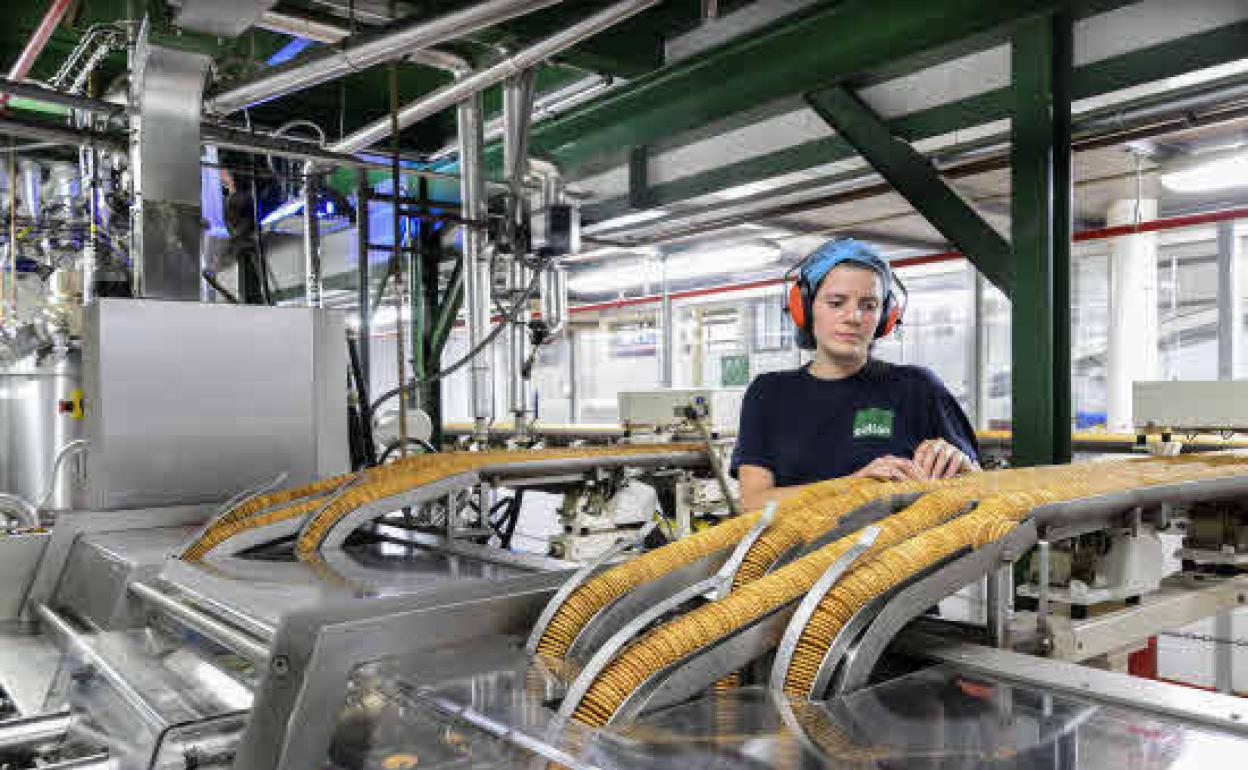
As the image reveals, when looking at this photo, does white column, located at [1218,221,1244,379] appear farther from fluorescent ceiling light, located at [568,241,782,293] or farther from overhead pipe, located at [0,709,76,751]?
overhead pipe, located at [0,709,76,751]

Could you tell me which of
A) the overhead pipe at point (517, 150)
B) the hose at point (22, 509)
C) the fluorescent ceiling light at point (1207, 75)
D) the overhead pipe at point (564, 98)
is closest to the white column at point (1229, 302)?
the fluorescent ceiling light at point (1207, 75)

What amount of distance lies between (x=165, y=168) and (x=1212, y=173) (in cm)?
450

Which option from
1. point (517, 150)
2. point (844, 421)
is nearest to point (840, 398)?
point (844, 421)

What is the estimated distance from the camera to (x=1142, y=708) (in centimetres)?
80

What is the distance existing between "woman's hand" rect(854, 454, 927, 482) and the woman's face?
350 millimetres

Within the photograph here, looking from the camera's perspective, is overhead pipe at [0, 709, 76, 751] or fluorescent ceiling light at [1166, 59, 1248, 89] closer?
overhead pipe at [0, 709, 76, 751]

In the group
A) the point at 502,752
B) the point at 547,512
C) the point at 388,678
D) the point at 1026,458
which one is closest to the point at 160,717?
the point at 388,678

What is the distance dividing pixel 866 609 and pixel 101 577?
4.91 feet

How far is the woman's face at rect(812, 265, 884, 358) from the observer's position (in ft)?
5.66

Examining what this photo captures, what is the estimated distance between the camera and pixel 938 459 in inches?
61.2

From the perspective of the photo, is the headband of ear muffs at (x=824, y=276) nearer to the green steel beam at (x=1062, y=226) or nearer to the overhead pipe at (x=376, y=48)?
the green steel beam at (x=1062, y=226)

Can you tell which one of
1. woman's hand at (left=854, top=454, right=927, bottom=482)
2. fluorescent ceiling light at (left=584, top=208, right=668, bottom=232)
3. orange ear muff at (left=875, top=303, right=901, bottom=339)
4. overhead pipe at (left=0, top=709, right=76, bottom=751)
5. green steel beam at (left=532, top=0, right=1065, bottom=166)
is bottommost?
overhead pipe at (left=0, top=709, right=76, bottom=751)

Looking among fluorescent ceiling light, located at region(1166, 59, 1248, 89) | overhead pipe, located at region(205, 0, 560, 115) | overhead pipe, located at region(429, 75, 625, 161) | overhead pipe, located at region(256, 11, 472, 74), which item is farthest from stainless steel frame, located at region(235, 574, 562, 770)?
overhead pipe, located at region(429, 75, 625, 161)

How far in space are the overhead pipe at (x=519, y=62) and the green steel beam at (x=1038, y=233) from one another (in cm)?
113
